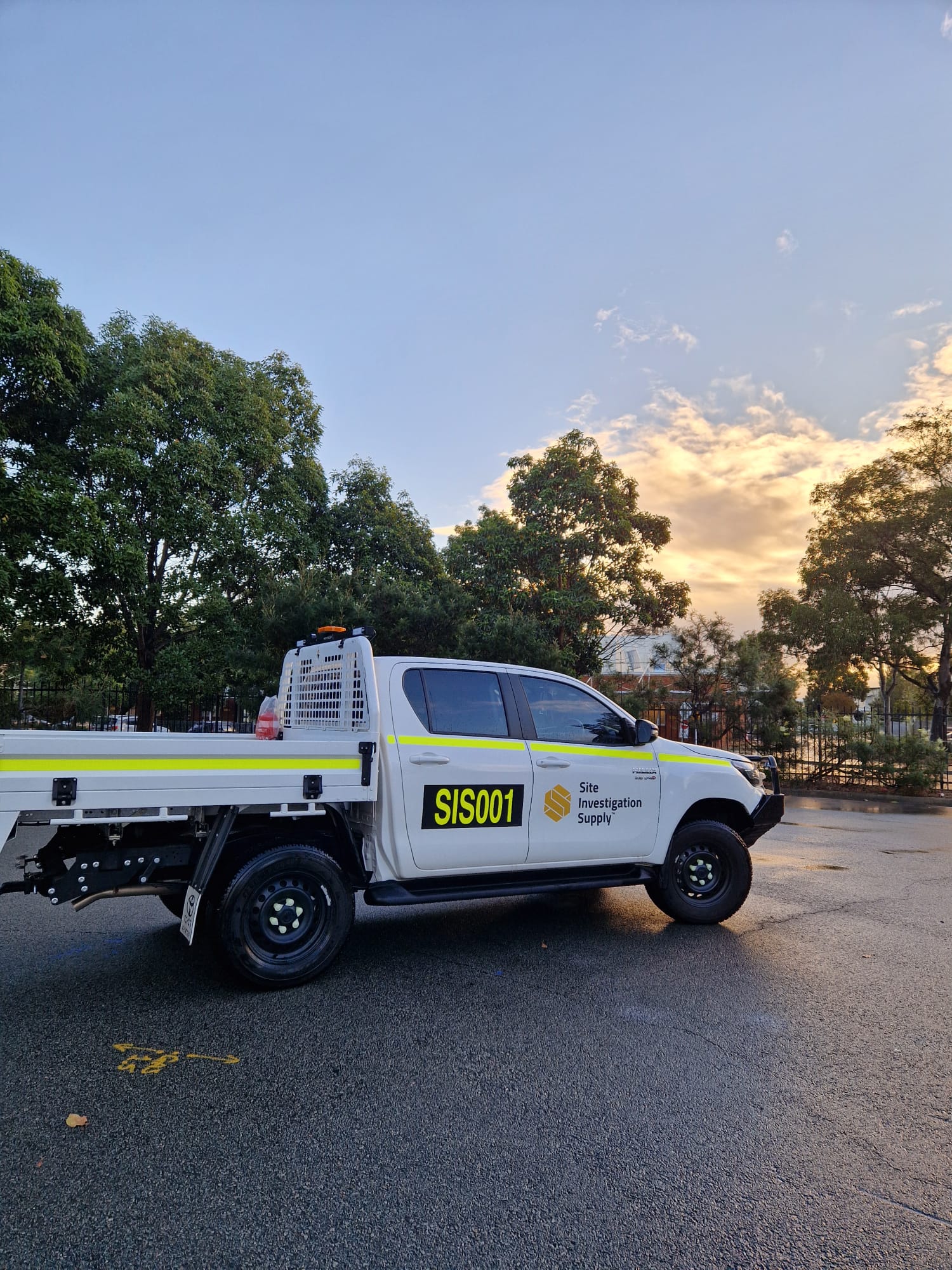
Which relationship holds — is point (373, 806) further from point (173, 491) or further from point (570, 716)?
point (173, 491)

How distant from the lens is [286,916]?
4.39m

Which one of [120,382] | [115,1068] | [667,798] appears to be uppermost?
[120,382]

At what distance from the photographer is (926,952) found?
5344 mm

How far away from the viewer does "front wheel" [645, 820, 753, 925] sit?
227 inches

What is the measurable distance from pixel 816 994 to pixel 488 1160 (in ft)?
8.61

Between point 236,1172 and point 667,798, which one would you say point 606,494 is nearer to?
point 667,798

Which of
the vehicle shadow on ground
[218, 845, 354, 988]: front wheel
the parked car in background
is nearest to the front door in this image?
the vehicle shadow on ground

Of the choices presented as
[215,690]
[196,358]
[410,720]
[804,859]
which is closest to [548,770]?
[410,720]

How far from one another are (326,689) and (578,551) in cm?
1621

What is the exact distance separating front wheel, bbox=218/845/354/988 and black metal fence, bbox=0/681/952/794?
13.2 metres

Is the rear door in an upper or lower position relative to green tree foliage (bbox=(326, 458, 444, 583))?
lower

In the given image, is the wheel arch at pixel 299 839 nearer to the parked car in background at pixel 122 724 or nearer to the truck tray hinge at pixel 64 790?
the truck tray hinge at pixel 64 790

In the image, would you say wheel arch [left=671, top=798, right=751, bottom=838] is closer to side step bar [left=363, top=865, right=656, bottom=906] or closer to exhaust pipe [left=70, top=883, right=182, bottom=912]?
side step bar [left=363, top=865, right=656, bottom=906]

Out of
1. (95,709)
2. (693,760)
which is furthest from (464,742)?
(95,709)
